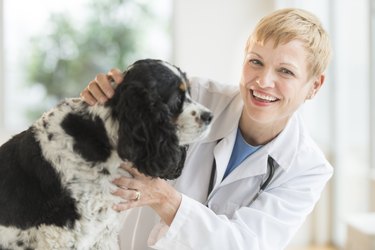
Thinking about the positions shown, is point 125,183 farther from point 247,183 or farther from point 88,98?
point 247,183

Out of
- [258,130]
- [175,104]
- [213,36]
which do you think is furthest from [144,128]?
[213,36]

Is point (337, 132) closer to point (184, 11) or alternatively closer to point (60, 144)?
point (184, 11)

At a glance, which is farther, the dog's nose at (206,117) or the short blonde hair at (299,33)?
the short blonde hair at (299,33)

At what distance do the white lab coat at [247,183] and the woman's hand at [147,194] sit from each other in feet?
0.42

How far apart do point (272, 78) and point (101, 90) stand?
2.25ft

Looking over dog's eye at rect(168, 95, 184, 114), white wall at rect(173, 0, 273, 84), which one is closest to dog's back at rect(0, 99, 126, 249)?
dog's eye at rect(168, 95, 184, 114)

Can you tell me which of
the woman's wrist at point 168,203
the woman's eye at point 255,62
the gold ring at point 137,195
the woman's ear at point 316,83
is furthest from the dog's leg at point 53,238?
the woman's ear at point 316,83

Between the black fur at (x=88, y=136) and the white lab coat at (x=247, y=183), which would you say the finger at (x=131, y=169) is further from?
the white lab coat at (x=247, y=183)

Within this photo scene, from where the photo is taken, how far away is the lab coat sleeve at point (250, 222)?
6.48ft

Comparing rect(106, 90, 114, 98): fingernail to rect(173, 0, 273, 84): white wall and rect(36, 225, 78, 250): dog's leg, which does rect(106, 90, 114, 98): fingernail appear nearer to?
rect(36, 225, 78, 250): dog's leg

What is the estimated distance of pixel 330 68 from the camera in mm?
5273

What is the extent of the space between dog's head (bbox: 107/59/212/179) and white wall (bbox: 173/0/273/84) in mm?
4136

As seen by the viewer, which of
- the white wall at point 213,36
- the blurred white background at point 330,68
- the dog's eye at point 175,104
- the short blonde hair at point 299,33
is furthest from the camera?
the white wall at point 213,36

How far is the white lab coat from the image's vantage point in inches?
82.7
